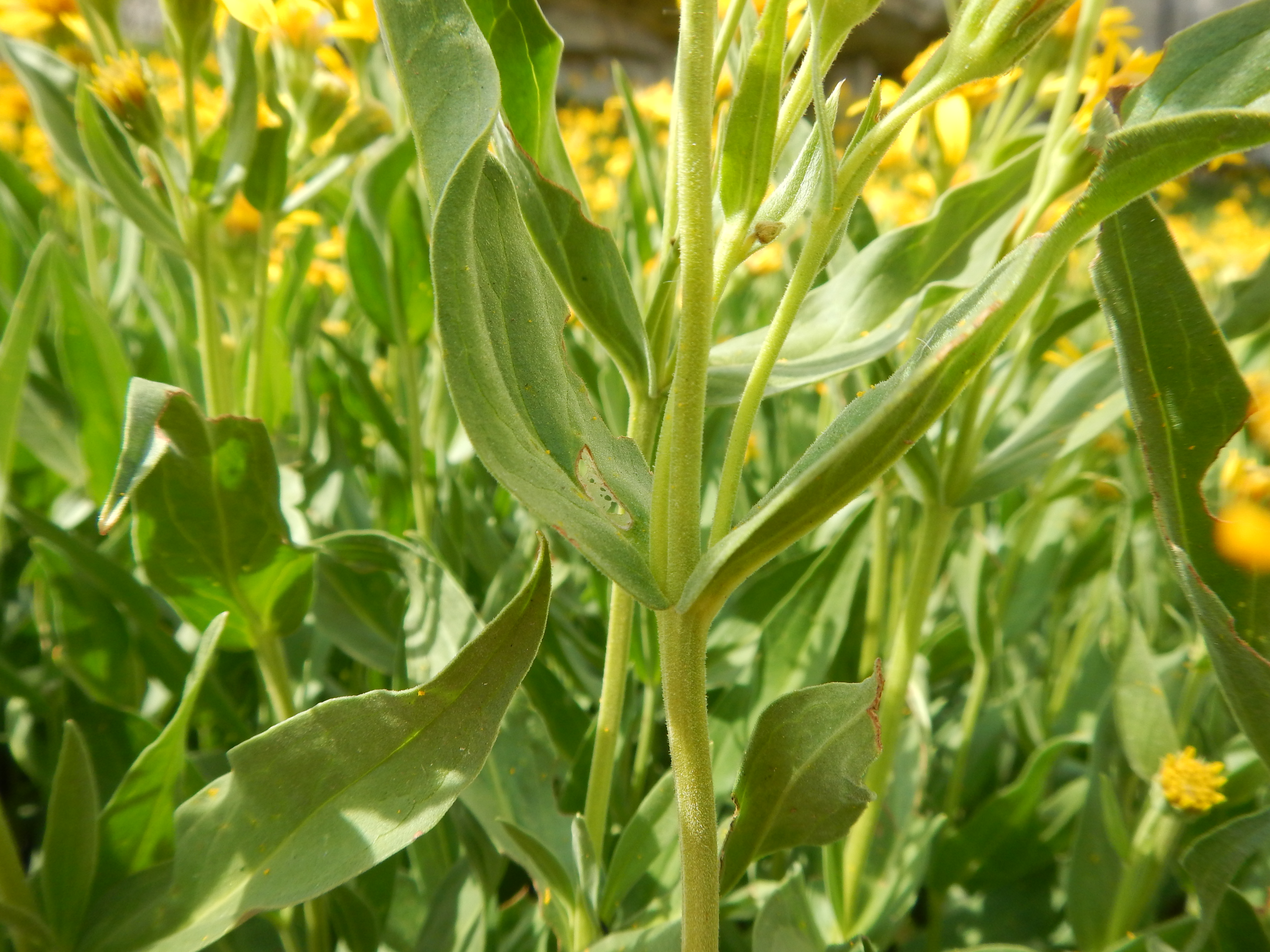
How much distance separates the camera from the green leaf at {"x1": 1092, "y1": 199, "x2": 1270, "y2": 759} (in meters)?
0.31

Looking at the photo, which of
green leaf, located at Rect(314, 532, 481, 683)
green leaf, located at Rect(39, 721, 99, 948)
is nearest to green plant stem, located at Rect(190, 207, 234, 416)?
green leaf, located at Rect(314, 532, 481, 683)

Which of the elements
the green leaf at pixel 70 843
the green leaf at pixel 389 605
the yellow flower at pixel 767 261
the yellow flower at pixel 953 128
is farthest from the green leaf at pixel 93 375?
the yellow flower at pixel 953 128

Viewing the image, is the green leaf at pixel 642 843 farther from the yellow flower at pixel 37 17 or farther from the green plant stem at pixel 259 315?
the yellow flower at pixel 37 17

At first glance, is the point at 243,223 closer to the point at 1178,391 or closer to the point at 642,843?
the point at 642,843

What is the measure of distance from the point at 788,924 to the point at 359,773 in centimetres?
22

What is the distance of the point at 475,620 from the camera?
48cm

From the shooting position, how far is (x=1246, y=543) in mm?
336

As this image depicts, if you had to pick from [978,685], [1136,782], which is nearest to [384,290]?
[978,685]

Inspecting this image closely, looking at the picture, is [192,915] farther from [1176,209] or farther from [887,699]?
[1176,209]

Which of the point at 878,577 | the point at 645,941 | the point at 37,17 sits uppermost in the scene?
the point at 37,17

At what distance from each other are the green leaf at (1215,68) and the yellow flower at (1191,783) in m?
0.39

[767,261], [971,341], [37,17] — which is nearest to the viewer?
[971,341]

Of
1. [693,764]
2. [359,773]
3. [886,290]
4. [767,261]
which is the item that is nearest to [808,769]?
[693,764]

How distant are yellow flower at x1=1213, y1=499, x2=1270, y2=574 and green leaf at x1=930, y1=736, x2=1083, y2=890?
1.09 ft
